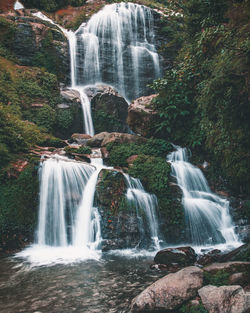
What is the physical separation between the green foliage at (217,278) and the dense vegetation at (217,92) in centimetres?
344

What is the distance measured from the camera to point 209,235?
31.3ft

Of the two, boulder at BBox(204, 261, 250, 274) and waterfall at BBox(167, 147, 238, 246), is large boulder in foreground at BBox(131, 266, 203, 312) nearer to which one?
boulder at BBox(204, 261, 250, 274)

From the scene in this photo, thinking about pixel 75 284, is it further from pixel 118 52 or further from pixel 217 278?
pixel 118 52

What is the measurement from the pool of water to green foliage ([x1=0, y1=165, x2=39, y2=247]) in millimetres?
1156

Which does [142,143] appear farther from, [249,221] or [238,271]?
[238,271]

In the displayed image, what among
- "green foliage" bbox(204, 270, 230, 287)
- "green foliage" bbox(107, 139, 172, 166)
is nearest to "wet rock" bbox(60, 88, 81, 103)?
"green foliage" bbox(107, 139, 172, 166)

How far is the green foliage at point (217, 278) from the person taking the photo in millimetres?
4914

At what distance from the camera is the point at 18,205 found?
891 cm

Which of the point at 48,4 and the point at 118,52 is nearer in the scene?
the point at 118,52

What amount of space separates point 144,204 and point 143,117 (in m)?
6.38

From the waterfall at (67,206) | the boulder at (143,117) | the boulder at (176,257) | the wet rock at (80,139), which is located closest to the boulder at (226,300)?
the boulder at (176,257)

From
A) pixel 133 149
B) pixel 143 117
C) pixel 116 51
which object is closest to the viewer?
pixel 133 149

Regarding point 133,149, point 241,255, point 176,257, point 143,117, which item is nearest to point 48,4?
point 143,117

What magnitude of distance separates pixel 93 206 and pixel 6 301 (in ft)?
15.3
